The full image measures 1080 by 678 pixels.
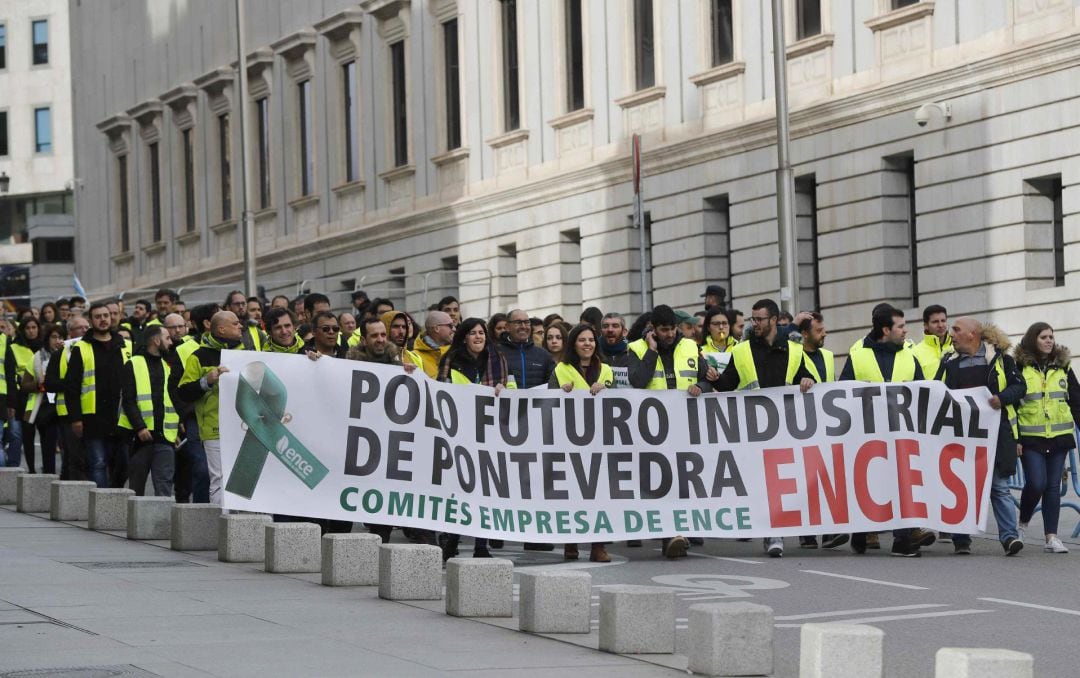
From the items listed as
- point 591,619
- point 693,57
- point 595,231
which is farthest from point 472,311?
point 591,619

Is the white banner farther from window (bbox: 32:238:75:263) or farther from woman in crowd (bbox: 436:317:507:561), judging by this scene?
window (bbox: 32:238:75:263)

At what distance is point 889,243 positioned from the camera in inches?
1294

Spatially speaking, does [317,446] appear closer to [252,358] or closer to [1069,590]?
[252,358]

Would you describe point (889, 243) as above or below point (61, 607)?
above

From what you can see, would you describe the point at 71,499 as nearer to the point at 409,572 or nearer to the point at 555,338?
the point at 555,338

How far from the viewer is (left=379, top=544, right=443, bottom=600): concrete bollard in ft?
42.5

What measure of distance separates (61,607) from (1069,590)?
6206 millimetres

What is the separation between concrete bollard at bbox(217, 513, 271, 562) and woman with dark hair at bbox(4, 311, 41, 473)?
7.73 m

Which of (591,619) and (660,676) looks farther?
(591,619)

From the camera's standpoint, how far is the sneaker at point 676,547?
16.0 metres

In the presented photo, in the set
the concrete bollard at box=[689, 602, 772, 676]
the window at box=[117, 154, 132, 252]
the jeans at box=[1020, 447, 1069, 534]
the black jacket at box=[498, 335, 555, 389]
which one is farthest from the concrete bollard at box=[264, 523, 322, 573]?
the window at box=[117, 154, 132, 252]

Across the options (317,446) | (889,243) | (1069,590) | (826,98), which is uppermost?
(826,98)

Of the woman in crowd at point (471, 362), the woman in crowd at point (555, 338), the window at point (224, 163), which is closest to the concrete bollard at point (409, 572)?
the woman in crowd at point (471, 362)

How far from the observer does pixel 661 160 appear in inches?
1503
